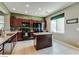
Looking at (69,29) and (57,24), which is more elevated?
(57,24)

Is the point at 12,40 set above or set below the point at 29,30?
below

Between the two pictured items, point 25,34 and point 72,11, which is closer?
point 25,34

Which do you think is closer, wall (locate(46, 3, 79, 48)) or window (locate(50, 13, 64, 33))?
wall (locate(46, 3, 79, 48))

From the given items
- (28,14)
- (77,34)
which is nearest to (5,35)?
(28,14)

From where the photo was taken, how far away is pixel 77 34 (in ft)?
6.05

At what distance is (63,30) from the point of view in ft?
6.70

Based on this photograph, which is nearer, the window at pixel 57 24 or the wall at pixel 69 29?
the wall at pixel 69 29

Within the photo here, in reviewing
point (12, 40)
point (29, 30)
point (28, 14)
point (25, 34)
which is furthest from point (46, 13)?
point (12, 40)

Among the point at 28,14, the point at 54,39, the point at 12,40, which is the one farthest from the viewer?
the point at 54,39

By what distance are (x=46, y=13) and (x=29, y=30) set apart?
0.52 metres
